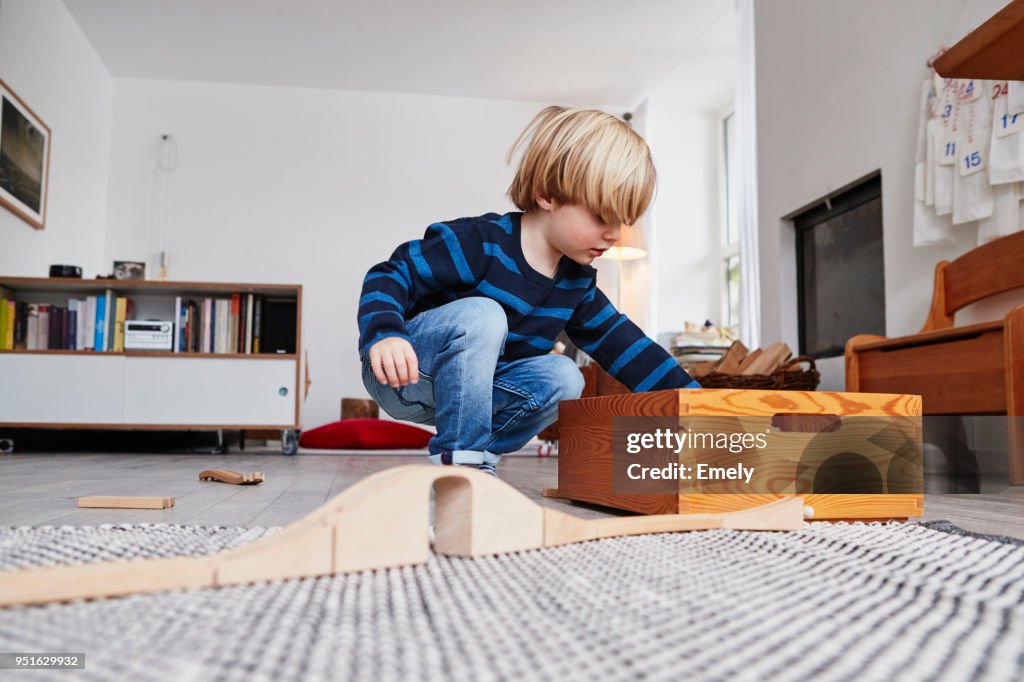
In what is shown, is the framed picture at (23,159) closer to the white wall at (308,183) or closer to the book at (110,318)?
the book at (110,318)

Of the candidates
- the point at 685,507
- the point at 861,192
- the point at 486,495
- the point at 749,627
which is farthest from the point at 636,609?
the point at 861,192

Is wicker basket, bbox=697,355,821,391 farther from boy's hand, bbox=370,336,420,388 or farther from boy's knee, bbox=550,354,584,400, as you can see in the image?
boy's hand, bbox=370,336,420,388

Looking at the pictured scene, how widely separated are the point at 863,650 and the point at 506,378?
38.1 inches

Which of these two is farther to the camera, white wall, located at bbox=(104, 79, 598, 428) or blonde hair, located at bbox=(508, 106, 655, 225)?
white wall, located at bbox=(104, 79, 598, 428)

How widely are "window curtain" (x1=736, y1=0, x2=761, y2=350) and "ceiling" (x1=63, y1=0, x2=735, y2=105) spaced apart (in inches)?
13.3

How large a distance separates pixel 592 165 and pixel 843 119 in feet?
6.67

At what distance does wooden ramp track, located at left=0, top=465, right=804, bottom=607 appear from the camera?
0.44 meters

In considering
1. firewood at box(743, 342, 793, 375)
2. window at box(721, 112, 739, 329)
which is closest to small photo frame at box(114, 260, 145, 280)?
firewood at box(743, 342, 793, 375)

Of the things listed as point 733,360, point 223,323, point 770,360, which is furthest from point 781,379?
point 223,323

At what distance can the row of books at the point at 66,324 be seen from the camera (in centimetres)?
297

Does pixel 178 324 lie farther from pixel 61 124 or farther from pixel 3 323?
pixel 61 124

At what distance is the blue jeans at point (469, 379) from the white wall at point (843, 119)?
1518mm

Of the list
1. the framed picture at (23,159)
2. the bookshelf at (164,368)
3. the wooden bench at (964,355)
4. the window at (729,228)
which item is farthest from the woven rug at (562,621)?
the window at (729,228)

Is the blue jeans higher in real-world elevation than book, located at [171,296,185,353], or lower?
lower
